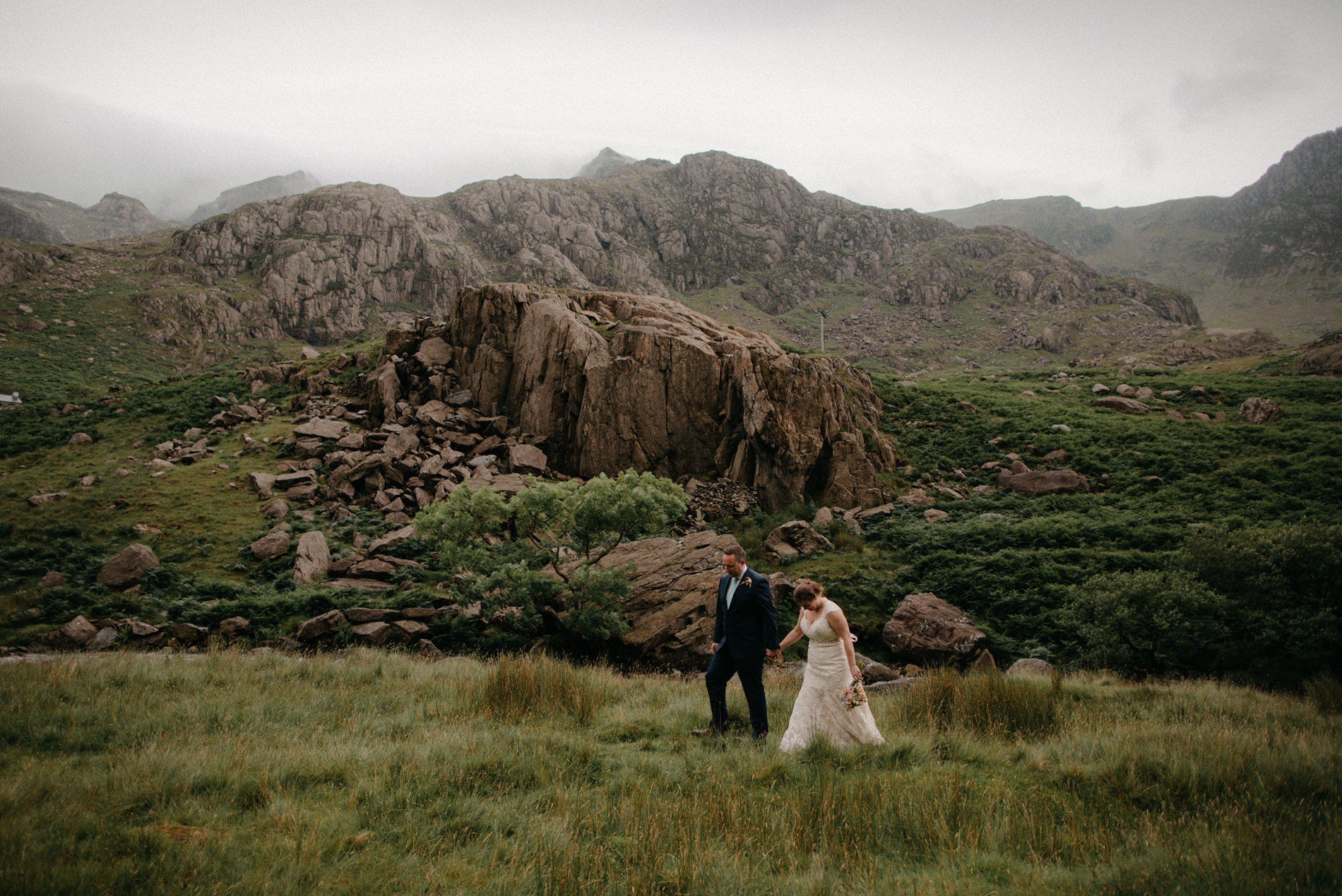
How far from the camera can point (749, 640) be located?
25.2 ft

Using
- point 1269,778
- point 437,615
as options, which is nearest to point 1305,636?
point 1269,778

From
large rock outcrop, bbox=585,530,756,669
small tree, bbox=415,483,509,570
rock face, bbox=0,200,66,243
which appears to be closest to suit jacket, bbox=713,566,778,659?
large rock outcrop, bbox=585,530,756,669

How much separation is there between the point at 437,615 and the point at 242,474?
18.3 metres

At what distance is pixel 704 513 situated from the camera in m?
26.3

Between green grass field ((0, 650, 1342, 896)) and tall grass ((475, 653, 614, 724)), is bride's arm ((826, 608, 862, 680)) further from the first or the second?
tall grass ((475, 653, 614, 724))

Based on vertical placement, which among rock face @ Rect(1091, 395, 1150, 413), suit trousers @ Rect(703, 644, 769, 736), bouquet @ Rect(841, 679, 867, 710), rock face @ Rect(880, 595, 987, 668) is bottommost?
rock face @ Rect(880, 595, 987, 668)

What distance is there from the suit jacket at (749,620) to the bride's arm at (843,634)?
88 centimetres

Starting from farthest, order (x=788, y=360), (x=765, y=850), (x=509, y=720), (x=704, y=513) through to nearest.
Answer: (x=788, y=360), (x=704, y=513), (x=509, y=720), (x=765, y=850)

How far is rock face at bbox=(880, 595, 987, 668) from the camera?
14938mm

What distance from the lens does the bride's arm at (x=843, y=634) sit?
700cm

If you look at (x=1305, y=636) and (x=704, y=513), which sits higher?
(x=1305, y=636)

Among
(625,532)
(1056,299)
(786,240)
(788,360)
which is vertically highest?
(786,240)

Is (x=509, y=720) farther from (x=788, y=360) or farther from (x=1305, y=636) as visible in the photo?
(x=788, y=360)

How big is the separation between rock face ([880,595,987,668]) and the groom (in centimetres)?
942
